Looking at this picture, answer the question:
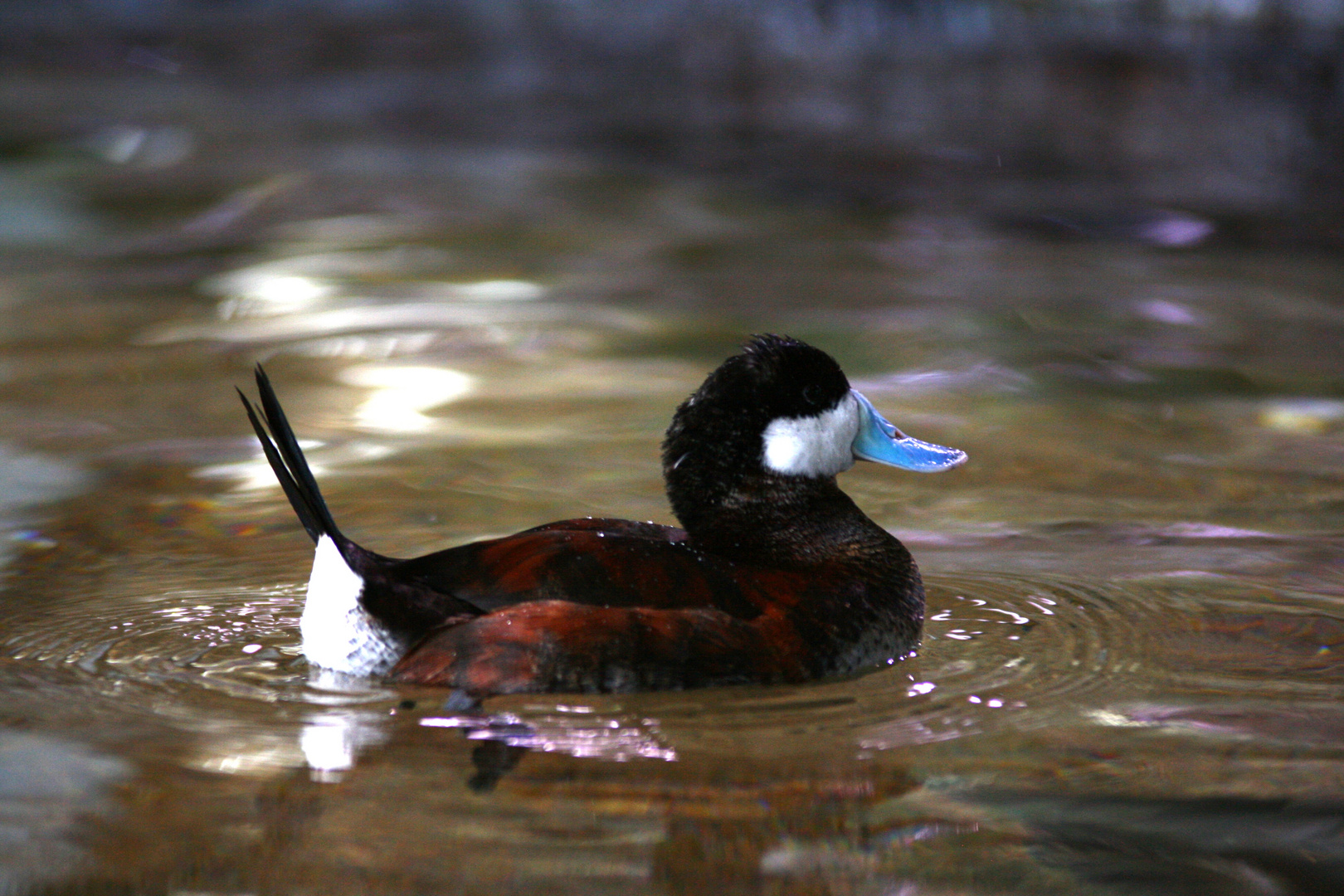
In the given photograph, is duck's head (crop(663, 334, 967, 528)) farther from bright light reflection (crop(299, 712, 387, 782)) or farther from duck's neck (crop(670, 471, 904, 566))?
bright light reflection (crop(299, 712, 387, 782))

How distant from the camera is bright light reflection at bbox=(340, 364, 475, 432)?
17.9 feet

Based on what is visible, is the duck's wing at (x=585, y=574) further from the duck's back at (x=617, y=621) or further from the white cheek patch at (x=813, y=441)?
the white cheek patch at (x=813, y=441)

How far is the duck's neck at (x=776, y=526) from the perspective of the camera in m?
3.48

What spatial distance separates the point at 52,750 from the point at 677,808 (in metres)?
1.05

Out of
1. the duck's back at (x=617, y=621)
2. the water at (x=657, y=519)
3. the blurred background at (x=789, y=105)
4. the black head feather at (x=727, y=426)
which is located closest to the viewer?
the water at (x=657, y=519)

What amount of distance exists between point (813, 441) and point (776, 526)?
0.18 m

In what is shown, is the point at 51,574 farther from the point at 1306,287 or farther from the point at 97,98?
the point at 97,98

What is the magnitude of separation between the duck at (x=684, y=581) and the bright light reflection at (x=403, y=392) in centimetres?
200

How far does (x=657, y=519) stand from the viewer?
444cm

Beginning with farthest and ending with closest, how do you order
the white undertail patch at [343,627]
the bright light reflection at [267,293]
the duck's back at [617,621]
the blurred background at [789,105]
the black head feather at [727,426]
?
the blurred background at [789,105]
the bright light reflection at [267,293]
the black head feather at [727,426]
the white undertail patch at [343,627]
the duck's back at [617,621]

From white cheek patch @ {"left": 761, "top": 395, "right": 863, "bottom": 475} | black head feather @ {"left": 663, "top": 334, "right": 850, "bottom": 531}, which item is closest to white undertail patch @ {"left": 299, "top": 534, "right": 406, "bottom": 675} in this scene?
black head feather @ {"left": 663, "top": 334, "right": 850, "bottom": 531}

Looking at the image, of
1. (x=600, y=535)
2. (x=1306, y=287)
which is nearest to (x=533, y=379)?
(x=600, y=535)

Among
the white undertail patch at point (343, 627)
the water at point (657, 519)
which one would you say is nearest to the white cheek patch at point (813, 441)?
the water at point (657, 519)

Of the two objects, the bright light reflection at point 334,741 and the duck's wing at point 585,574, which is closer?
the bright light reflection at point 334,741
